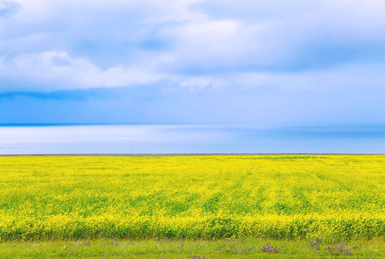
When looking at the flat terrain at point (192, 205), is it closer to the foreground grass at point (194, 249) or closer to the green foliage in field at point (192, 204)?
the green foliage in field at point (192, 204)

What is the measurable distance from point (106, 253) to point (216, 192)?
635cm

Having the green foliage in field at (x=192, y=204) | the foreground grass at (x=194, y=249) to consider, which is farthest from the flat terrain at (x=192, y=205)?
the foreground grass at (x=194, y=249)

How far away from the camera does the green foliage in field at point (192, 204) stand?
24.4ft

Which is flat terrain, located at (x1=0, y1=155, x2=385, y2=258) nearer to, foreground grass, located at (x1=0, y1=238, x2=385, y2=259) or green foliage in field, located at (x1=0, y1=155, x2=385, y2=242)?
green foliage in field, located at (x1=0, y1=155, x2=385, y2=242)

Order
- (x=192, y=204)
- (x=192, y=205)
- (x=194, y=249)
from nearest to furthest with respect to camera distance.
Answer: (x=194, y=249) → (x=192, y=205) → (x=192, y=204)

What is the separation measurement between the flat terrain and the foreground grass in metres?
0.36

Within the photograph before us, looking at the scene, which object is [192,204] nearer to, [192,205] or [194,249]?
[192,205]

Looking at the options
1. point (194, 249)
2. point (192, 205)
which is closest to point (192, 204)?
point (192, 205)

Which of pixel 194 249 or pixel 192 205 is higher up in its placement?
pixel 192 205

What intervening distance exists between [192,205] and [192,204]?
212mm

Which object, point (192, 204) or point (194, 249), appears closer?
point (194, 249)

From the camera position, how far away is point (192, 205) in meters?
9.84

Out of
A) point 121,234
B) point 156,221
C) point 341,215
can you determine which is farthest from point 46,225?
point 341,215

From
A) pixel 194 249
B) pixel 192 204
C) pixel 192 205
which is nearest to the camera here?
pixel 194 249
